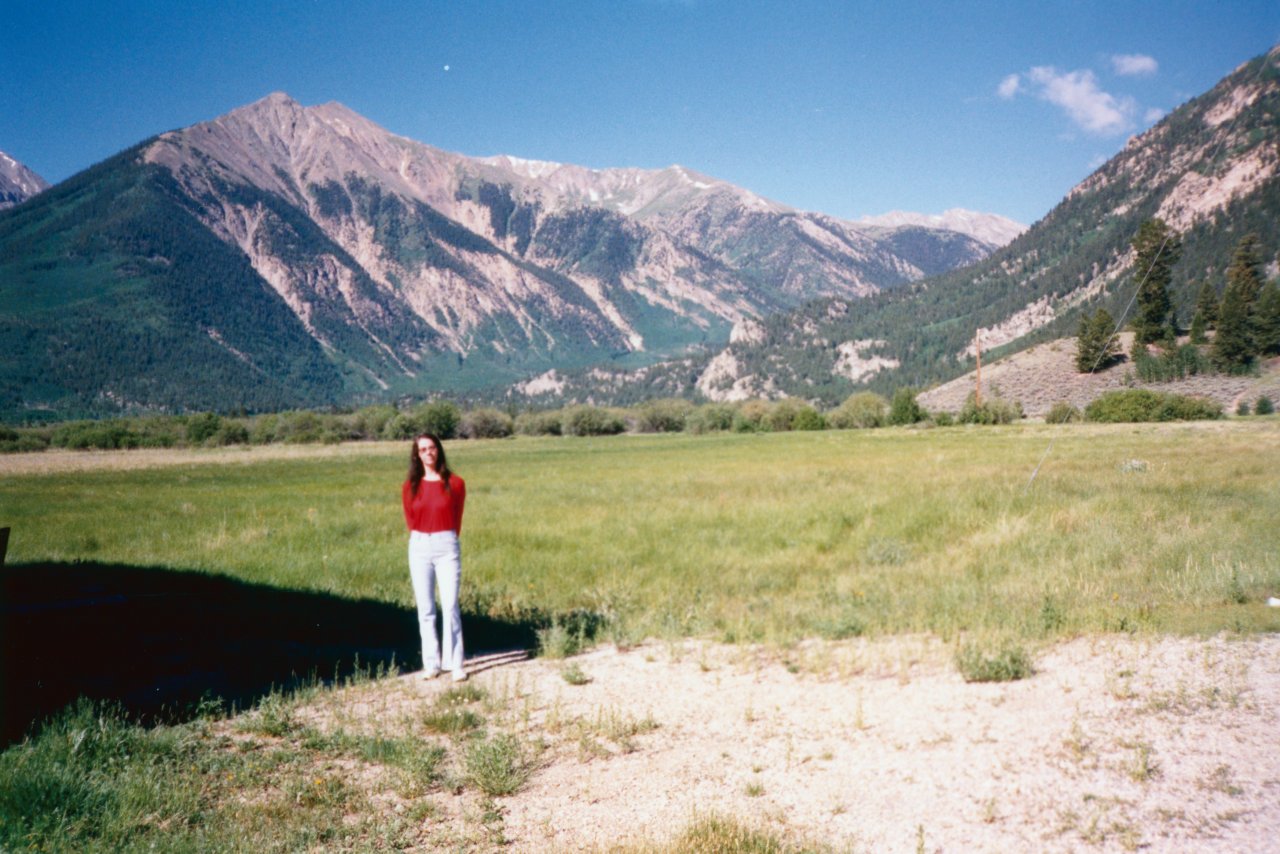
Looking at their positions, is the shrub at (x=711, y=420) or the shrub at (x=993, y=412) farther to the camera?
the shrub at (x=711, y=420)

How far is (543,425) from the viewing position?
13500 centimetres

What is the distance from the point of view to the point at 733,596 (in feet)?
45.0

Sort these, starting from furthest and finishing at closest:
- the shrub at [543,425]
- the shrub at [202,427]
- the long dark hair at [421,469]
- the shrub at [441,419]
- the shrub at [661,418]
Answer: the shrub at [661,418] → the shrub at [543,425] → the shrub at [441,419] → the shrub at [202,427] → the long dark hair at [421,469]

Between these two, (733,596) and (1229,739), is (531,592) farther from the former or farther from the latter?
(1229,739)

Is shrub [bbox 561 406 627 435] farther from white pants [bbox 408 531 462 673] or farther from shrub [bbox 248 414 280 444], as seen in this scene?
white pants [bbox 408 531 462 673]

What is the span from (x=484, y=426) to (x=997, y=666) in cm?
12976

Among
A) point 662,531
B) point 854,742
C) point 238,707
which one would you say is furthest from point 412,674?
point 662,531

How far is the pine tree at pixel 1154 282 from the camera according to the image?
20.9 meters

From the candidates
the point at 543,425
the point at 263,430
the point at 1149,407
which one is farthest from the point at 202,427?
the point at 1149,407

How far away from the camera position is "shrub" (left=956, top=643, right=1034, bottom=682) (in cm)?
771

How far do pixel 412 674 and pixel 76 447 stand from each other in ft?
346

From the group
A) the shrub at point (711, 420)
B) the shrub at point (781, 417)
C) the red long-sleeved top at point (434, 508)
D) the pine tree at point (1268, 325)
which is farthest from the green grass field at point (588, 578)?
the shrub at point (711, 420)

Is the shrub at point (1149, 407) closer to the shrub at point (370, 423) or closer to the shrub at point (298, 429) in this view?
the shrub at point (298, 429)

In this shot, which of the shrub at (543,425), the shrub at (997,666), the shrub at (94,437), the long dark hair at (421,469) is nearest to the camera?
the shrub at (997,666)
